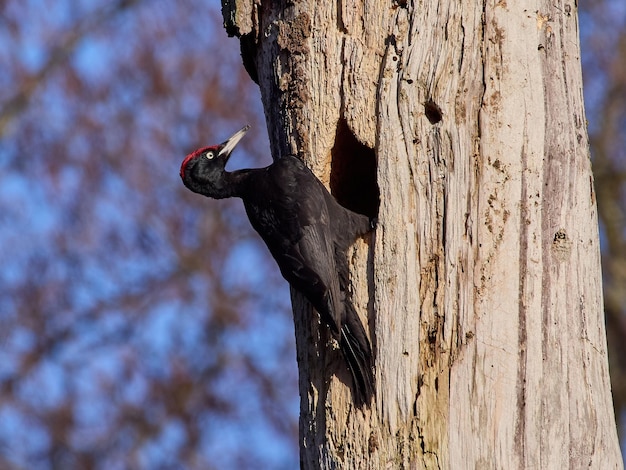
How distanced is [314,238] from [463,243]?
80 centimetres

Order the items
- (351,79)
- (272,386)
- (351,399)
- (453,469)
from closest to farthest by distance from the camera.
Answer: (453,469) < (351,399) < (351,79) < (272,386)

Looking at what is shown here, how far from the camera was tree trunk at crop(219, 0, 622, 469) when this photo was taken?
3.81 metres

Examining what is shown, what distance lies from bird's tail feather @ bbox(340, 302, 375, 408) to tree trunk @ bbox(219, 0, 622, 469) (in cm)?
4

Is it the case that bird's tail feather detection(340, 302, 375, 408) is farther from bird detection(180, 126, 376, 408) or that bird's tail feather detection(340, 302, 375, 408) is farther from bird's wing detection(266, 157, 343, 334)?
bird's wing detection(266, 157, 343, 334)

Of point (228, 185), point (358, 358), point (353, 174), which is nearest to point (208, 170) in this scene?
point (228, 185)

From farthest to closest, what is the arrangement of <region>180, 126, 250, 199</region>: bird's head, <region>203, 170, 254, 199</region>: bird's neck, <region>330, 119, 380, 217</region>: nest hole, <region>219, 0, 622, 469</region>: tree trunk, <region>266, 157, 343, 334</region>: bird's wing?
<region>180, 126, 250, 199</region>: bird's head
<region>203, 170, 254, 199</region>: bird's neck
<region>330, 119, 380, 217</region>: nest hole
<region>266, 157, 343, 334</region>: bird's wing
<region>219, 0, 622, 469</region>: tree trunk

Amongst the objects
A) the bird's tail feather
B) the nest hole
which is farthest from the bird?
the nest hole

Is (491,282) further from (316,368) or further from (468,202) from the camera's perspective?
(316,368)

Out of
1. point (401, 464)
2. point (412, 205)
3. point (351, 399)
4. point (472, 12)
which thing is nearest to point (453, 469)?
point (401, 464)

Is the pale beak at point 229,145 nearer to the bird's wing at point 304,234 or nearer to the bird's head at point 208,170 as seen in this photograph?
the bird's head at point 208,170

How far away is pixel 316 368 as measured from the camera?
168 inches

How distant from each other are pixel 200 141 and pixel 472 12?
7909mm

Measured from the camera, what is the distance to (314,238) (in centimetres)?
451

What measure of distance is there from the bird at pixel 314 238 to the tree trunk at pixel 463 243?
0.08 metres
